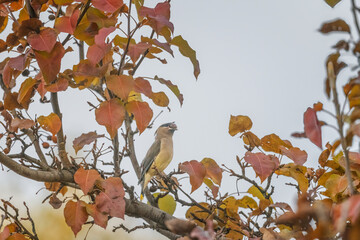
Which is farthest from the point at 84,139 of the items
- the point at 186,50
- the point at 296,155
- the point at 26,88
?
the point at 296,155

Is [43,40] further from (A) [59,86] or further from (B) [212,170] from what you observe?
(B) [212,170]

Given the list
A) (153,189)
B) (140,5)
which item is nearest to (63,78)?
(140,5)

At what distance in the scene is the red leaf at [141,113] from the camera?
55.4 inches

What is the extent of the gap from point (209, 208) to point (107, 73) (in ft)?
1.80

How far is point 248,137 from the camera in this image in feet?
5.31

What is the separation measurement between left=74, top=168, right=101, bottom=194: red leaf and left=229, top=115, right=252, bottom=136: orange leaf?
47cm

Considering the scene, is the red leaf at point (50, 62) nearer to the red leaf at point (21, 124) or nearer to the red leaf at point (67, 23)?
the red leaf at point (67, 23)

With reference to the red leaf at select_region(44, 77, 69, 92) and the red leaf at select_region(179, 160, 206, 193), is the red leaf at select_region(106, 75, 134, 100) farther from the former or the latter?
the red leaf at select_region(179, 160, 206, 193)

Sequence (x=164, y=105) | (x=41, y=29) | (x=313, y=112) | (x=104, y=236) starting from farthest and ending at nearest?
(x=104, y=236)
(x=164, y=105)
(x=41, y=29)
(x=313, y=112)

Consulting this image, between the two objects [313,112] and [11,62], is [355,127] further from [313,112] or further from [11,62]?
[11,62]

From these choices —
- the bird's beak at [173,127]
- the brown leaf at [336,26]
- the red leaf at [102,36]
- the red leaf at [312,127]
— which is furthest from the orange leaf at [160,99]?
the bird's beak at [173,127]

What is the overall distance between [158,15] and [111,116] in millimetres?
298

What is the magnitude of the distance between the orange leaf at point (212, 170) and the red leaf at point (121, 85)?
382 mm

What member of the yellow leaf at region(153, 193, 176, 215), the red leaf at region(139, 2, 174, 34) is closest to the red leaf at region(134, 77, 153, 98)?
the red leaf at region(139, 2, 174, 34)
